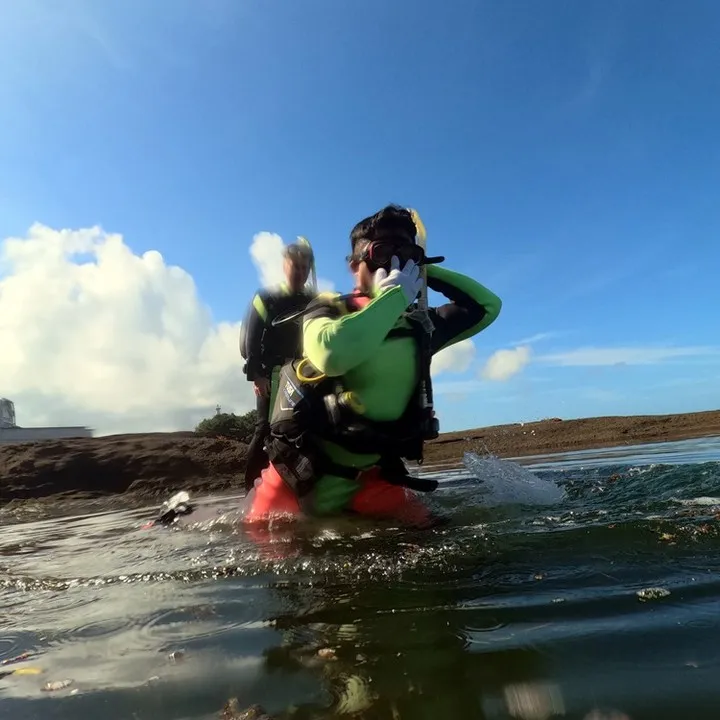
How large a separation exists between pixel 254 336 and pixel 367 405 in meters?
2.00

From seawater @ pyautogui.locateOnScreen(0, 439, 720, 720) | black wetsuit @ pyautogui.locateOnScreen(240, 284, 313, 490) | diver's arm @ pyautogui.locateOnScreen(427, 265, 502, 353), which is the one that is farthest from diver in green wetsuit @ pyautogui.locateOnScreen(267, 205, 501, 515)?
black wetsuit @ pyautogui.locateOnScreen(240, 284, 313, 490)

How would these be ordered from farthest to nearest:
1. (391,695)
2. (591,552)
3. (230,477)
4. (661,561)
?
(230,477) → (591,552) → (661,561) → (391,695)

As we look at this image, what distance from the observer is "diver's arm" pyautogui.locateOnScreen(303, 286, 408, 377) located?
10.5 ft

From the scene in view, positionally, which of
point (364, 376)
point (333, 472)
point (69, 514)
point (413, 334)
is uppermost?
point (413, 334)

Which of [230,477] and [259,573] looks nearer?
[259,573]

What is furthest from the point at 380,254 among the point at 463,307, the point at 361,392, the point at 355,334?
the point at 463,307

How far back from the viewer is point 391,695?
4.96 ft

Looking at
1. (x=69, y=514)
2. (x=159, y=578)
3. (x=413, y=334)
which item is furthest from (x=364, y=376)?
(x=69, y=514)

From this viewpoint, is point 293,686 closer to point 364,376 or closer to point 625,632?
point 625,632

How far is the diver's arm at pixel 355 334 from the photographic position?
3188 millimetres

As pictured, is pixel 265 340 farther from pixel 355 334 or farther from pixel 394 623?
pixel 394 623

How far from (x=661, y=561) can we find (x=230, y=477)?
29.8 ft

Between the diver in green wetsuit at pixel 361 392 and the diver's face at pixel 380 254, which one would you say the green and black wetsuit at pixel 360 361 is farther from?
the diver's face at pixel 380 254

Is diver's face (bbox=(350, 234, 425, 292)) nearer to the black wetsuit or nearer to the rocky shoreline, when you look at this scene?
the black wetsuit
